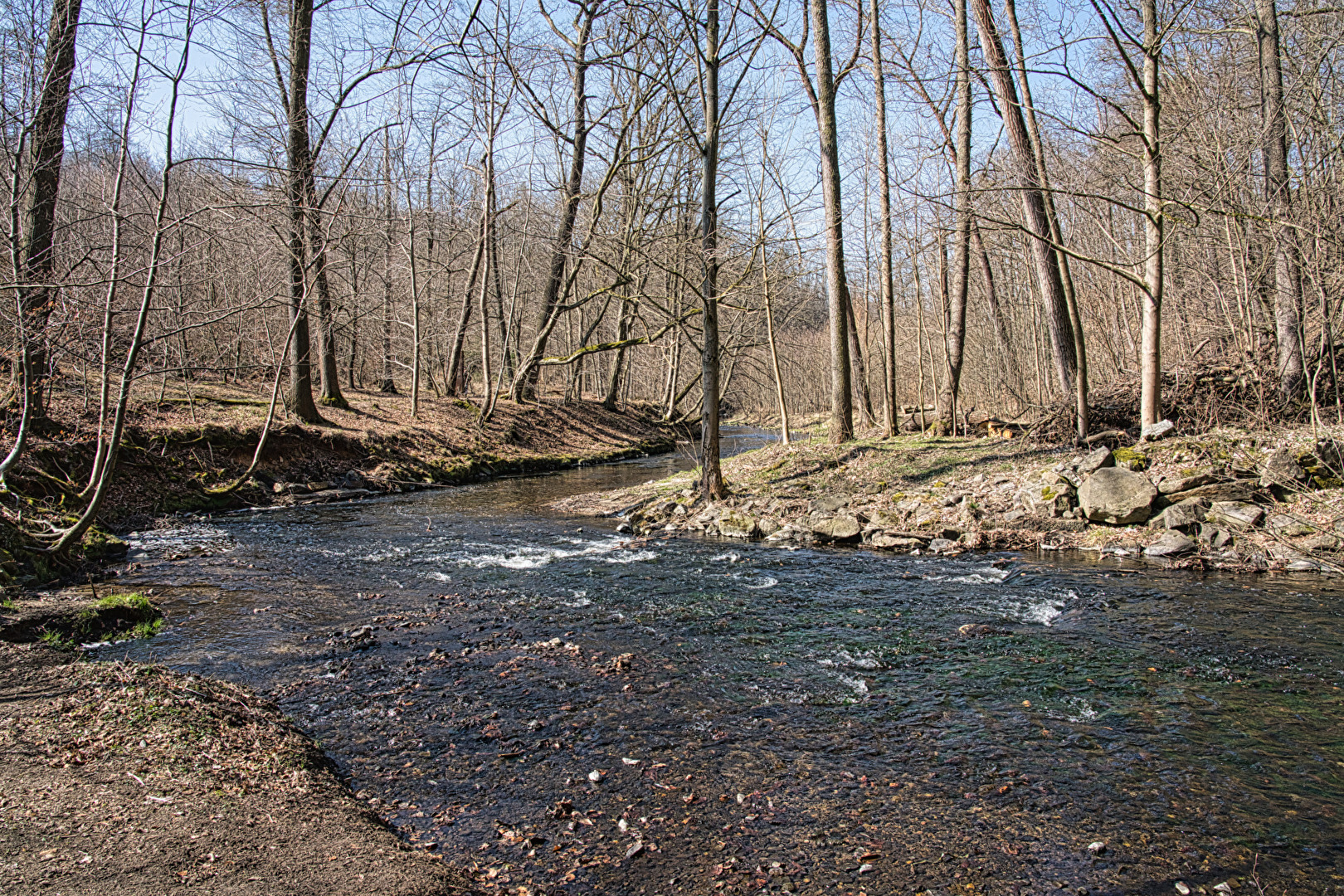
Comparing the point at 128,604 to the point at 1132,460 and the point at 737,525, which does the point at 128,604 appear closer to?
the point at 737,525

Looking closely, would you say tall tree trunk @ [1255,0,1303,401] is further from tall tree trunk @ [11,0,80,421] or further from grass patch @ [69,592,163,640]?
grass patch @ [69,592,163,640]

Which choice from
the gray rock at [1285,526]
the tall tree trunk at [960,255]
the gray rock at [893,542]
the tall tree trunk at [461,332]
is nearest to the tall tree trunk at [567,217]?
the tall tree trunk at [461,332]

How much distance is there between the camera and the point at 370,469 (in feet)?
61.3

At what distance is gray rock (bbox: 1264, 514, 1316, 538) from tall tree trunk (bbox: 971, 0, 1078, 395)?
4943 mm

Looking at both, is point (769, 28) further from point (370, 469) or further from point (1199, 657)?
point (370, 469)

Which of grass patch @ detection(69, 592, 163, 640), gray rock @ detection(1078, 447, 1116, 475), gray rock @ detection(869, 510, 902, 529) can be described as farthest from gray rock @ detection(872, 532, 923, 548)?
grass patch @ detection(69, 592, 163, 640)

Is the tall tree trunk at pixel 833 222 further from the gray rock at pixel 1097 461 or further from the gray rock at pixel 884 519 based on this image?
the gray rock at pixel 1097 461

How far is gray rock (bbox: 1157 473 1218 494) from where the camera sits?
33.8ft

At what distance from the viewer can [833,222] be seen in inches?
628

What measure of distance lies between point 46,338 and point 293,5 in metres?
13.6

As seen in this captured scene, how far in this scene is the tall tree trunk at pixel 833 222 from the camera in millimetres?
16250

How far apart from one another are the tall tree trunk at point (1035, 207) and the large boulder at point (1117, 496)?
3491mm

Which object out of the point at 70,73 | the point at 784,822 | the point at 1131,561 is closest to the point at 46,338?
the point at 70,73

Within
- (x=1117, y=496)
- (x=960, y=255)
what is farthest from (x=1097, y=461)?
(x=960, y=255)
